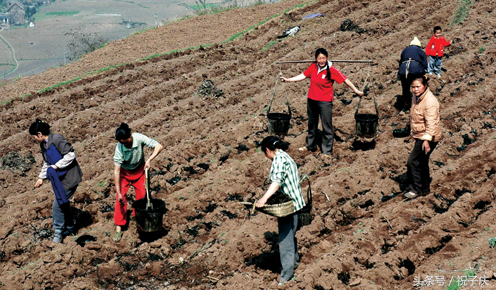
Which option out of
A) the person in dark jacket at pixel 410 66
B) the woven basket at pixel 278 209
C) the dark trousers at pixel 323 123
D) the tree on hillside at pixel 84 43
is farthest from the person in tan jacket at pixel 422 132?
the tree on hillside at pixel 84 43

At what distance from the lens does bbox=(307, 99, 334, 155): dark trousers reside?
7.33 metres

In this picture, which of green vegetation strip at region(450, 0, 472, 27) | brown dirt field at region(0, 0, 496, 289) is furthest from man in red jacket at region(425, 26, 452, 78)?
green vegetation strip at region(450, 0, 472, 27)

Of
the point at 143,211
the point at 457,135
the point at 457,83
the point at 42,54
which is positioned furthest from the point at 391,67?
the point at 42,54

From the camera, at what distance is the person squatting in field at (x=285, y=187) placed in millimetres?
4391

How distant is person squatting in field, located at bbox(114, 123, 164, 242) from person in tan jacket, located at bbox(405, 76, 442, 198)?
3155mm

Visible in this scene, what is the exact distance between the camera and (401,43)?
12.7m

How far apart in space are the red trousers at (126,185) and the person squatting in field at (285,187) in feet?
7.09

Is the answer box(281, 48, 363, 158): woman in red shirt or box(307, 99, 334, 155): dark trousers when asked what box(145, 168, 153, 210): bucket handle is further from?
box(307, 99, 334, 155): dark trousers

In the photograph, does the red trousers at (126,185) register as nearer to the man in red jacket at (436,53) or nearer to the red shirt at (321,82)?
the red shirt at (321,82)

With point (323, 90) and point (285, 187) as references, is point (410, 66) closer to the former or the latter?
point (323, 90)

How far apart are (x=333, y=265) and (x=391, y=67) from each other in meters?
7.44

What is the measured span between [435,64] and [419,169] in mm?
5353

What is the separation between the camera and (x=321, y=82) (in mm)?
7164

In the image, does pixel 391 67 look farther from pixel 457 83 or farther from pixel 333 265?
pixel 333 265
